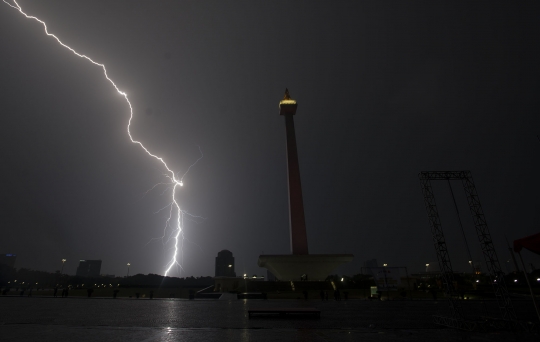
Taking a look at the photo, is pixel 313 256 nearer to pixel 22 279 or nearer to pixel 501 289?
pixel 501 289

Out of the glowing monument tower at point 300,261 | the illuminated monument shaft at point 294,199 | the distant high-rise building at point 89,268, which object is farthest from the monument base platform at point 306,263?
the distant high-rise building at point 89,268

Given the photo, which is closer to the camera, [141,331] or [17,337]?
[17,337]

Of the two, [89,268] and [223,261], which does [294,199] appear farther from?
[89,268]

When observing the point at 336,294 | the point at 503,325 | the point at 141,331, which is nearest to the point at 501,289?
the point at 503,325

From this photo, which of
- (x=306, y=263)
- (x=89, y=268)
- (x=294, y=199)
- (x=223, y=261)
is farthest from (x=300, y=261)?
(x=89, y=268)

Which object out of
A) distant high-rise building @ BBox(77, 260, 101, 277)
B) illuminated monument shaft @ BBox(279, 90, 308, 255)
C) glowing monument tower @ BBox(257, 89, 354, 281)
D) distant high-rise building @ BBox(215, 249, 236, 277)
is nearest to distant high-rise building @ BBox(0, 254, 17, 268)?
distant high-rise building @ BBox(77, 260, 101, 277)

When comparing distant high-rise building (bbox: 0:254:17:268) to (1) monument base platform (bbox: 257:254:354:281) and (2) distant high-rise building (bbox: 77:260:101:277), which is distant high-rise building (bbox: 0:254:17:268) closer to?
(2) distant high-rise building (bbox: 77:260:101:277)
